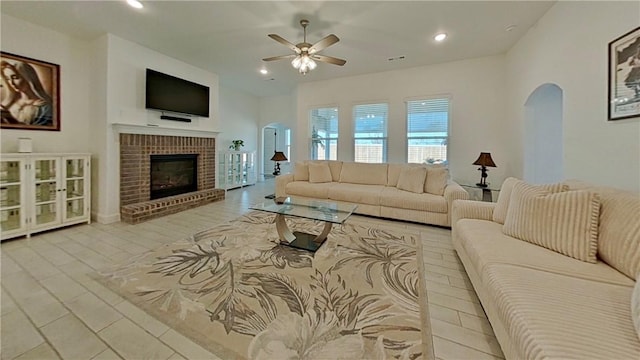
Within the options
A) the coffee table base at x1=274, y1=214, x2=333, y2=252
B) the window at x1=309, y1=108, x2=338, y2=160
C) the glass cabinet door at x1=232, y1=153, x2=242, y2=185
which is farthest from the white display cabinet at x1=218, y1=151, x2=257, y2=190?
the coffee table base at x1=274, y1=214, x2=333, y2=252

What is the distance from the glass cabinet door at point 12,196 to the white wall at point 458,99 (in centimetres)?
543

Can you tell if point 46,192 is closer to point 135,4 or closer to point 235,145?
point 135,4

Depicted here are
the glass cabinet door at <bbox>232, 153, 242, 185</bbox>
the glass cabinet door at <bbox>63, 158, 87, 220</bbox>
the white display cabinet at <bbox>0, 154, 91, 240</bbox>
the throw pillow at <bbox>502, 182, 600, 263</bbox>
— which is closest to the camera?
the throw pillow at <bbox>502, 182, 600, 263</bbox>

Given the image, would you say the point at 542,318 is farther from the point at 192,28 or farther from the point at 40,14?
the point at 40,14

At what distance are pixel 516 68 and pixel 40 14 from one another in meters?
6.76

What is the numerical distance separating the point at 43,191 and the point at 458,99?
22.4 feet

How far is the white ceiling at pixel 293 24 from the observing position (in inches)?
117

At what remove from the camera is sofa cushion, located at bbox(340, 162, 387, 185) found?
4750 mm

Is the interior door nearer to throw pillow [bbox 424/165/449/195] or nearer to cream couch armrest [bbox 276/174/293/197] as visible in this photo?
cream couch armrest [bbox 276/174/293/197]

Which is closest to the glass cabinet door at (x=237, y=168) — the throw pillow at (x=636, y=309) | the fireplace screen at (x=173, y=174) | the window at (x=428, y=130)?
the fireplace screen at (x=173, y=174)

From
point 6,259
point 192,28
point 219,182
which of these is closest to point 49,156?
point 6,259

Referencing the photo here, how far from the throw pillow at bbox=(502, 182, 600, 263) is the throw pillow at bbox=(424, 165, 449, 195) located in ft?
6.59

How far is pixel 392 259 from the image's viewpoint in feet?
8.55

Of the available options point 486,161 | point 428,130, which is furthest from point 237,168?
point 486,161
